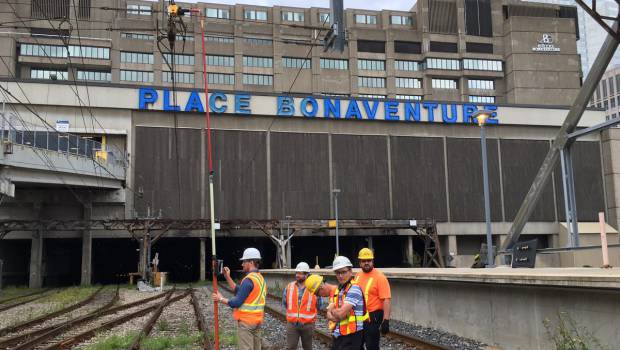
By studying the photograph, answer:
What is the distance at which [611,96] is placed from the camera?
152 m

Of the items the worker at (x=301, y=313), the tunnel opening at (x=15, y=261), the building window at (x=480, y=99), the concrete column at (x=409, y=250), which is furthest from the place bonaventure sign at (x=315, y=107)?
the worker at (x=301, y=313)

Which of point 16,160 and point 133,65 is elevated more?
point 133,65

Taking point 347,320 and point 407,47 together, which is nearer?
point 347,320

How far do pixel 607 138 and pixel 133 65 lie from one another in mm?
65394

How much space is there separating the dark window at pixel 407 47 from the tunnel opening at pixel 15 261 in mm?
65219

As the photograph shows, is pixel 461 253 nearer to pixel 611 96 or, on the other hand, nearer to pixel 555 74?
pixel 555 74

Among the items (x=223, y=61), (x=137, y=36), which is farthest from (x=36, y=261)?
(x=137, y=36)

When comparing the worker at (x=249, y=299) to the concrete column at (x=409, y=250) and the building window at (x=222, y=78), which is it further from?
the building window at (x=222, y=78)

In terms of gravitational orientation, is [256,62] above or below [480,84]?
above

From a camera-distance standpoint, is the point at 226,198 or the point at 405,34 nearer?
the point at 226,198

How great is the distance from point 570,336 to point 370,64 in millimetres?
88514

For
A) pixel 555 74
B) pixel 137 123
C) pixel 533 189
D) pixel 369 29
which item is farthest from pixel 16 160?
pixel 555 74

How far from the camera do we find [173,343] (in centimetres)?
1317

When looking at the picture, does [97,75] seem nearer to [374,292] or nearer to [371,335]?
[374,292]
